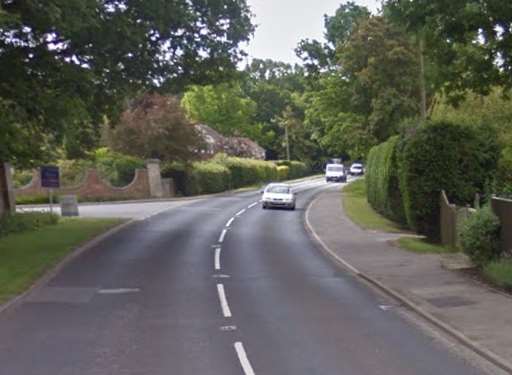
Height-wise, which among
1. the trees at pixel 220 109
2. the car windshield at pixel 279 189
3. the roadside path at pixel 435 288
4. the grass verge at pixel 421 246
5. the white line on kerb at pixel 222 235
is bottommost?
the roadside path at pixel 435 288

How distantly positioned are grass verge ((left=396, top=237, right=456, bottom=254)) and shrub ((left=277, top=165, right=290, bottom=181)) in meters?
69.4

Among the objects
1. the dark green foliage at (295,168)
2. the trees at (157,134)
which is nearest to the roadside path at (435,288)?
the trees at (157,134)

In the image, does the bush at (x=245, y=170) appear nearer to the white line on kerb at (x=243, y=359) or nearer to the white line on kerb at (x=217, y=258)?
the white line on kerb at (x=217, y=258)

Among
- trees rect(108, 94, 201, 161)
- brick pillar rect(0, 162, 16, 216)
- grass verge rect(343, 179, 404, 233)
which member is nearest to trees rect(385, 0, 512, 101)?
grass verge rect(343, 179, 404, 233)

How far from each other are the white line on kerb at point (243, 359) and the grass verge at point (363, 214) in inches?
907

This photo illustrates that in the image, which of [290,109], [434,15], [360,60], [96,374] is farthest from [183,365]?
Answer: [290,109]

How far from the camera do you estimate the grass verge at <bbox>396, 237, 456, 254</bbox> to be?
26.2 meters

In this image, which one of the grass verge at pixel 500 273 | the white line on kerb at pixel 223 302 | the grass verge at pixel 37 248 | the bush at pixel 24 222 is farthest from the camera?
the bush at pixel 24 222

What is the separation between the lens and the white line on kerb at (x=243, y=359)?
10518 mm

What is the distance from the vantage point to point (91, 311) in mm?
15633

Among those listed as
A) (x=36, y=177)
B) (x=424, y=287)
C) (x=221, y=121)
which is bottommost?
(x=424, y=287)

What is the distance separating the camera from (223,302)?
655 inches

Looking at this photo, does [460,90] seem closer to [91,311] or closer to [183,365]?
[91,311]

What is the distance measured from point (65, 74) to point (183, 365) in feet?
52.8
